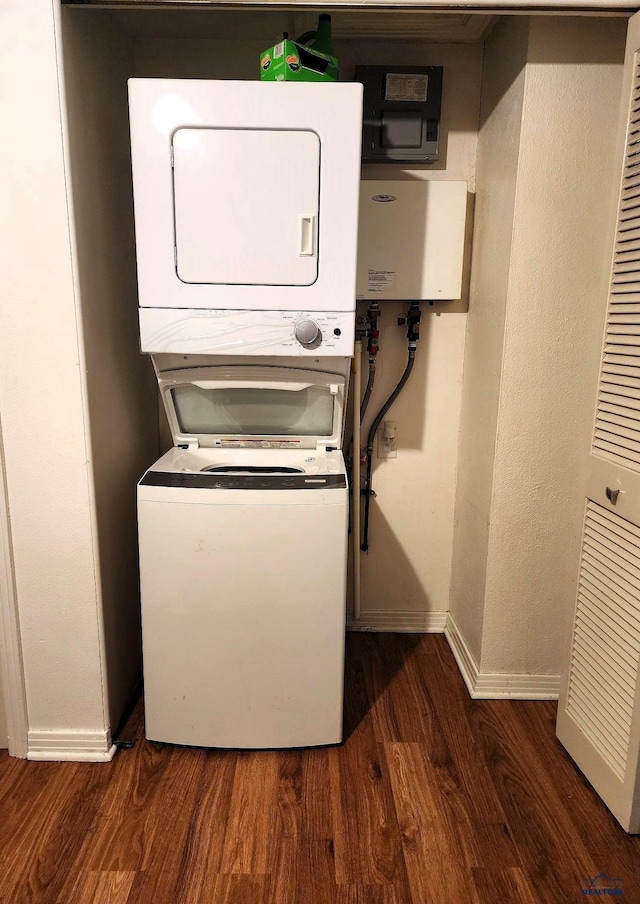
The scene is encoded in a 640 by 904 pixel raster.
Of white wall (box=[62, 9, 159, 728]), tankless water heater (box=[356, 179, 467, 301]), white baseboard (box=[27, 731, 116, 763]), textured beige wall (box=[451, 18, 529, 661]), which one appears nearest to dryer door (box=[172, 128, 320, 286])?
white wall (box=[62, 9, 159, 728])

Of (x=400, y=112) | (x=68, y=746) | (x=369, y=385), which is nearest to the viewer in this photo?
(x=68, y=746)

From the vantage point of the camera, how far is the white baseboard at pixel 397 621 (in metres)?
2.49

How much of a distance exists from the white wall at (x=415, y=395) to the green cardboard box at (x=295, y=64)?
467 mm

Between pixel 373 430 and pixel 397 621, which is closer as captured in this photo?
pixel 373 430

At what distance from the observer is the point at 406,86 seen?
6.72ft

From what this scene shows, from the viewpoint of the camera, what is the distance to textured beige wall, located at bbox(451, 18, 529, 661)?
1810 mm

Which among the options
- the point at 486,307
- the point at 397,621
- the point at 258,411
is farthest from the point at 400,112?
the point at 397,621

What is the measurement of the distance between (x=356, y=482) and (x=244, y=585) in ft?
2.45

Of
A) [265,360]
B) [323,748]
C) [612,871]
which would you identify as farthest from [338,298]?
[612,871]

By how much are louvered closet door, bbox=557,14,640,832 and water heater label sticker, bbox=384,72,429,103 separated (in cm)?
73

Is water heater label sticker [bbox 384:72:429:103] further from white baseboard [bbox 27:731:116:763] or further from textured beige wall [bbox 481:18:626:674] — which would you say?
white baseboard [bbox 27:731:116:763]

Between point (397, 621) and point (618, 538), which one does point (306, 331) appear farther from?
point (397, 621)

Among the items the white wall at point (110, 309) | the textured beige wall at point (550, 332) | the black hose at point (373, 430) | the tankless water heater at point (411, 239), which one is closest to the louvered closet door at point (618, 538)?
the textured beige wall at point (550, 332)

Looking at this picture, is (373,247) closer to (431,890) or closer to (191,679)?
(191,679)
